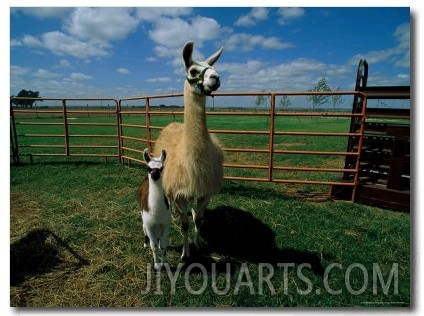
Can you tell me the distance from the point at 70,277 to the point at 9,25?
2.42m

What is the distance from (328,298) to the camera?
2.46m

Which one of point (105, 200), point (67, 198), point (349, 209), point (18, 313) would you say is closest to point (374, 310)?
point (349, 209)

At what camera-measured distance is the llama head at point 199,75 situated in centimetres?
232

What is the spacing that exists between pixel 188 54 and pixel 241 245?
6.95 ft

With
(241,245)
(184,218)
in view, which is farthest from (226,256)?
(184,218)

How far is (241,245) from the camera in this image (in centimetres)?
323

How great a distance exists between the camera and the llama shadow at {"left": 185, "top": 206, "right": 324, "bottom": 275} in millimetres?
2938

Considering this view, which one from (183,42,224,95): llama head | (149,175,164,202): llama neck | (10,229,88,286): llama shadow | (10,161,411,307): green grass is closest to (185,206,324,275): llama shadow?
(10,161,411,307): green grass

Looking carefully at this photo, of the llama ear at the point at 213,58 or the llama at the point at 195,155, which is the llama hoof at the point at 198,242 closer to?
the llama at the point at 195,155

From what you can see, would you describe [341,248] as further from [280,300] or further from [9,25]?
[9,25]

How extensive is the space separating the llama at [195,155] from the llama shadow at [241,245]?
0.74ft

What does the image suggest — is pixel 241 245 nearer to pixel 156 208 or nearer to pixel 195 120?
pixel 156 208

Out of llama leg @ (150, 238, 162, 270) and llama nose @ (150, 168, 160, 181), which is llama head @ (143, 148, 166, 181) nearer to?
llama nose @ (150, 168, 160, 181)

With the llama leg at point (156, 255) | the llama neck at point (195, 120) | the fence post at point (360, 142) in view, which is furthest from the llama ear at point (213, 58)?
the fence post at point (360, 142)
